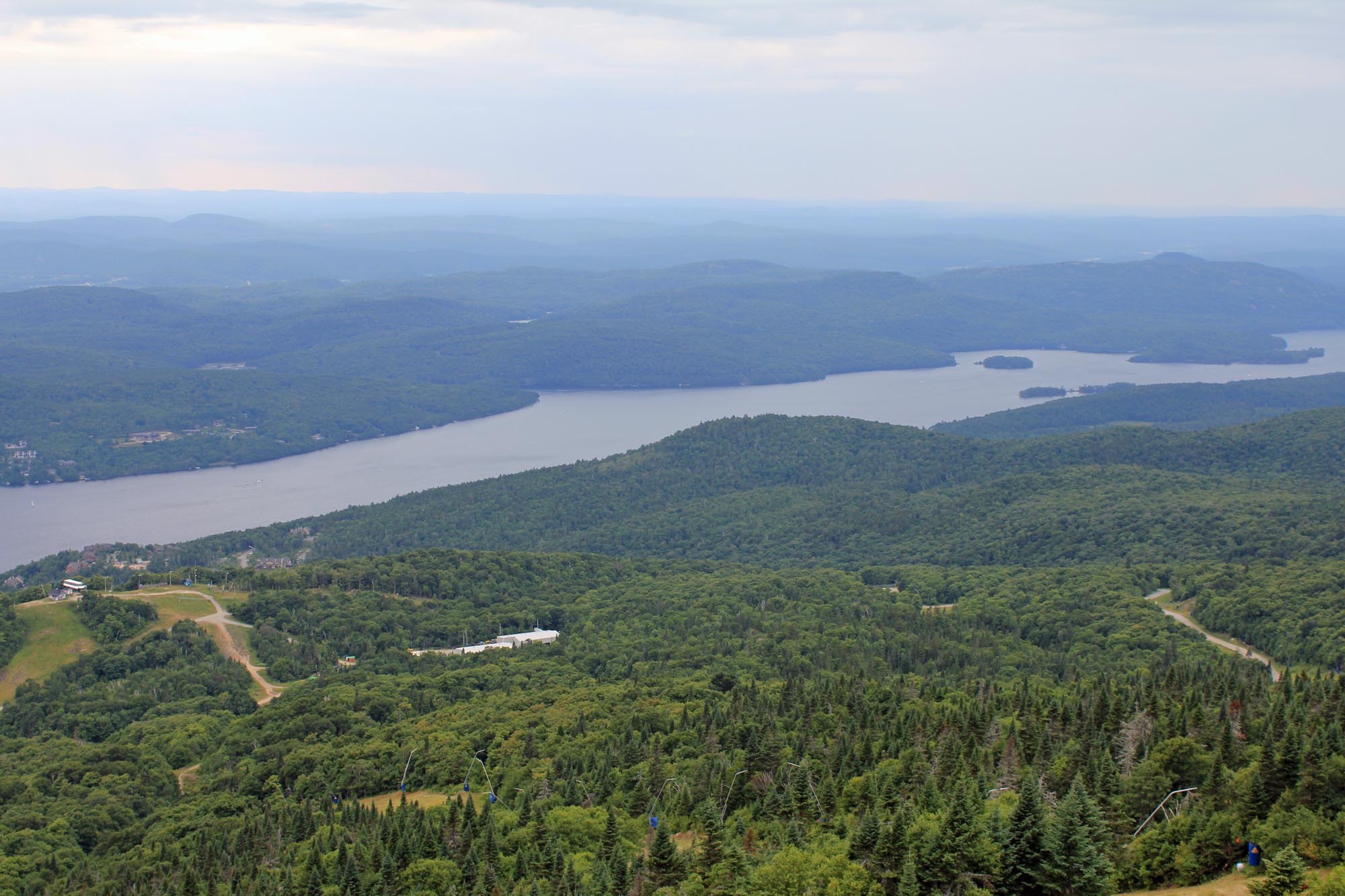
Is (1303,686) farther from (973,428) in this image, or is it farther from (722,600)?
(973,428)

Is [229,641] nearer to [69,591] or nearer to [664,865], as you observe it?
[69,591]

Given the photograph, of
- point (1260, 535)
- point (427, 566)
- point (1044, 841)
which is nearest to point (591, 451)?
point (427, 566)

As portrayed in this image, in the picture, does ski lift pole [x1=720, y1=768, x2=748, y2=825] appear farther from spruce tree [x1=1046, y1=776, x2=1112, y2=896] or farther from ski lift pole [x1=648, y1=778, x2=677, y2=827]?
spruce tree [x1=1046, y1=776, x2=1112, y2=896]

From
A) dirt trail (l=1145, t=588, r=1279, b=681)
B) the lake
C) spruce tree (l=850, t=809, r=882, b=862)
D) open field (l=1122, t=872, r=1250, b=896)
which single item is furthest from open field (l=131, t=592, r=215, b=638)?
the lake

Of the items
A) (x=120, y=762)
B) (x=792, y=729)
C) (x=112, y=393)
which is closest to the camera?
(x=792, y=729)

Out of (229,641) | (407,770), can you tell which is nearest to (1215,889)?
(407,770)
